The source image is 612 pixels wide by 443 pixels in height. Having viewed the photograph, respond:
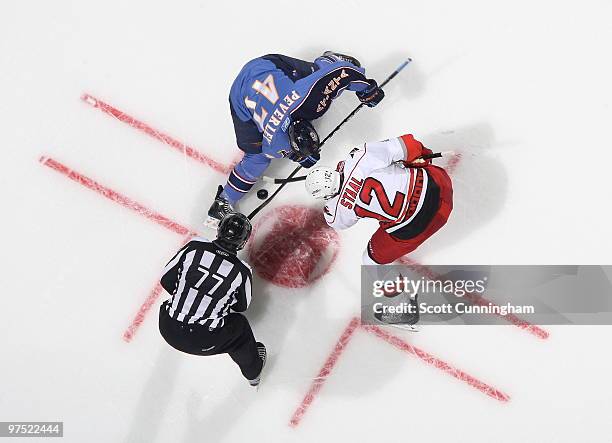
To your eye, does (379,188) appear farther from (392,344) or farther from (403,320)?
(392,344)

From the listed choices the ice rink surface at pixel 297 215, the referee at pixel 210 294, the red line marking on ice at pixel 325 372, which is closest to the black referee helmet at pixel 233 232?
the referee at pixel 210 294

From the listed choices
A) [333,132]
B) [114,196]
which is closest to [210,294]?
[114,196]

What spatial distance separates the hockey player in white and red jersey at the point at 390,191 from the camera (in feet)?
12.6

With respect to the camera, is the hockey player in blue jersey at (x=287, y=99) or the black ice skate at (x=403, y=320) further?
the black ice skate at (x=403, y=320)

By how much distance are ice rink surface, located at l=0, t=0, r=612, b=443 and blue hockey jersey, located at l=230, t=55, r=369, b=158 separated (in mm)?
847

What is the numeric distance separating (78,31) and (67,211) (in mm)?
1655

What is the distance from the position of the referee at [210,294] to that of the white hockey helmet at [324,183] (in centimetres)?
66

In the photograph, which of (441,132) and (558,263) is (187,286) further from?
(558,263)

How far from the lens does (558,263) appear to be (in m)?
4.89

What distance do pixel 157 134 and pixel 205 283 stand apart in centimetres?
171

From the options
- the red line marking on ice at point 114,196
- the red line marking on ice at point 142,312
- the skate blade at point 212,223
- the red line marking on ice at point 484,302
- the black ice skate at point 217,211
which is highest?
the red line marking on ice at point 484,302

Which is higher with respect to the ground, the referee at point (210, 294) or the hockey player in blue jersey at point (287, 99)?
the hockey player in blue jersey at point (287, 99)

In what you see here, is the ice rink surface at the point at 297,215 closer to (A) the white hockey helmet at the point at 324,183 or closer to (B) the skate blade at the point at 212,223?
(B) the skate blade at the point at 212,223

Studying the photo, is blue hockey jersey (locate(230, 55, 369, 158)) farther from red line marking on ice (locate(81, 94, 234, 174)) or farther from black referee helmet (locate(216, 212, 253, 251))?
red line marking on ice (locate(81, 94, 234, 174))
